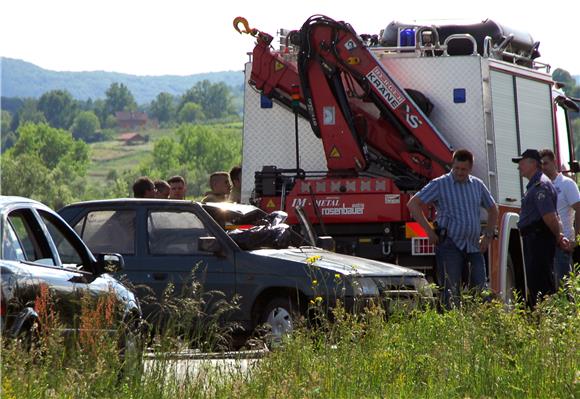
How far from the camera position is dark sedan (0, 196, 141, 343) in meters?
7.36

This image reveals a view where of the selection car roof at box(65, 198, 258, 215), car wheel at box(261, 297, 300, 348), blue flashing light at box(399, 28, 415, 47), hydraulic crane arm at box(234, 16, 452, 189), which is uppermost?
blue flashing light at box(399, 28, 415, 47)

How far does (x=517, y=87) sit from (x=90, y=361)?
1040cm

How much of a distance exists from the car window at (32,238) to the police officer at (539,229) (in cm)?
594

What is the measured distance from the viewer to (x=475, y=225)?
510 inches

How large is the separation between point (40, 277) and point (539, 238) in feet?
21.8

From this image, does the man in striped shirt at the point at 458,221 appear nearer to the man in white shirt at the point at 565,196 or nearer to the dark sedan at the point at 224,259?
the dark sedan at the point at 224,259

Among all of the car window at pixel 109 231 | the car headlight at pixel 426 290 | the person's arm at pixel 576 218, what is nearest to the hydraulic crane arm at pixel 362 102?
the person's arm at pixel 576 218

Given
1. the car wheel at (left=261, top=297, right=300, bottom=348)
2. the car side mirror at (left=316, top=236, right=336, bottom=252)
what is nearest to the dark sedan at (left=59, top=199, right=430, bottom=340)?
the car wheel at (left=261, top=297, right=300, bottom=348)

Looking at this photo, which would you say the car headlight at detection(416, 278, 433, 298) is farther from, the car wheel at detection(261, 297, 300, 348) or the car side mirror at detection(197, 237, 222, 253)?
the car side mirror at detection(197, 237, 222, 253)

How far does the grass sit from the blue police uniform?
3.80 metres

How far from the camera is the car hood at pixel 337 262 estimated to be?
40.1ft

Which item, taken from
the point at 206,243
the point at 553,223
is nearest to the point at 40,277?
the point at 206,243

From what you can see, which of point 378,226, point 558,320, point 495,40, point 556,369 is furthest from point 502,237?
point 556,369

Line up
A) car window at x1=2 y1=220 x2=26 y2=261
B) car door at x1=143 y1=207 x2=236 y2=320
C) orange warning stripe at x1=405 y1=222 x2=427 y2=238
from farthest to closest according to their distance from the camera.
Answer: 1. orange warning stripe at x1=405 y1=222 x2=427 y2=238
2. car door at x1=143 y1=207 x2=236 y2=320
3. car window at x1=2 y1=220 x2=26 y2=261
